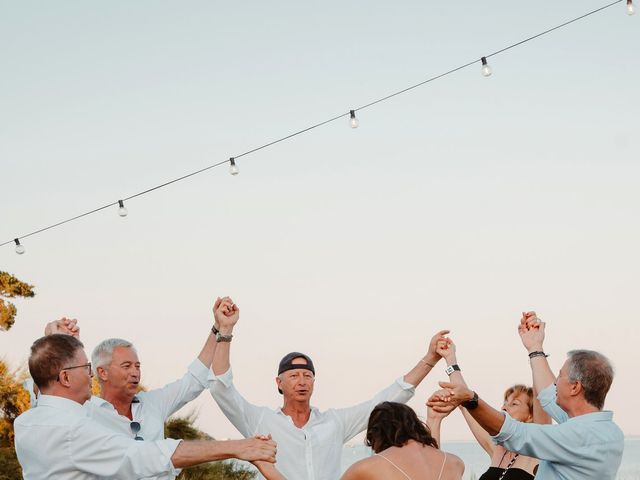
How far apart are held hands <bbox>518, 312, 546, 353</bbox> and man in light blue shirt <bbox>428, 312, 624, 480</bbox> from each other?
63cm

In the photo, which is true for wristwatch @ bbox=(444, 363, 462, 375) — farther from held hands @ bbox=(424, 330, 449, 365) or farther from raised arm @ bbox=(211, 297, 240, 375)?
raised arm @ bbox=(211, 297, 240, 375)

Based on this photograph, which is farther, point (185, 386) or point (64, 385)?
point (185, 386)

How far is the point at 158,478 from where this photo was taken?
4312mm

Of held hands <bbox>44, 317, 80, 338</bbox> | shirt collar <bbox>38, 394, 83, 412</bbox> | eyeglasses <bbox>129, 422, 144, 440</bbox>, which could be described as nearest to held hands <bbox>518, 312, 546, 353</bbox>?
eyeglasses <bbox>129, 422, 144, 440</bbox>

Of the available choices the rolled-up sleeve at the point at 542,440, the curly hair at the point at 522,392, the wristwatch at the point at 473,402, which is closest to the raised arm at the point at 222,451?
the wristwatch at the point at 473,402

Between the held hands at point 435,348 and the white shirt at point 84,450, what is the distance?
74.7 inches

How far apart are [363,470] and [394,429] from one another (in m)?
0.26

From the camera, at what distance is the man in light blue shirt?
330 cm

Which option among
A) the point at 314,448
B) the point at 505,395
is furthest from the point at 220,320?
the point at 505,395

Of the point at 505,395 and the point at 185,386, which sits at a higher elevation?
the point at 185,386

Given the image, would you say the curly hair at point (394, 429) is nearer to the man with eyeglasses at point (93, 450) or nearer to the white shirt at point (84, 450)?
the man with eyeglasses at point (93, 450)

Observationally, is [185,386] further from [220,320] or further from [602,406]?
[602,406]

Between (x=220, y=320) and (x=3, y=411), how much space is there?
25.8ft

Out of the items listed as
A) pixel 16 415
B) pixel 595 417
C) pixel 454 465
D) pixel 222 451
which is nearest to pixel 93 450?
pixel 222 451
